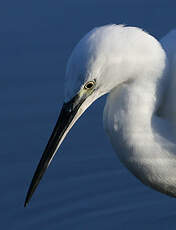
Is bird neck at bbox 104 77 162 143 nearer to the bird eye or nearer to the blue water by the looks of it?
the bird eye

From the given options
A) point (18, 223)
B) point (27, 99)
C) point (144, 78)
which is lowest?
point (18, 223)

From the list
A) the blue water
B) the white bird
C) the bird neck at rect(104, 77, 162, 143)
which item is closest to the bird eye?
the white bird

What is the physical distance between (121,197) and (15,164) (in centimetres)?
79

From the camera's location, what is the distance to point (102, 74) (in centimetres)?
346

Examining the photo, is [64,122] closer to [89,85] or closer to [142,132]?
[89,85]

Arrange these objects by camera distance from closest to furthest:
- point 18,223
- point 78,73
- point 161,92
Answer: point 78,73, point 161,92, point 18,223

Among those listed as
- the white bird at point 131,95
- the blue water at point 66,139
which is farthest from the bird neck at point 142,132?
the blue water at point 66,139

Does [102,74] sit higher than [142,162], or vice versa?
[102,74]

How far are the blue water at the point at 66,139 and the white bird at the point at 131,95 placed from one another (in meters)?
1.16

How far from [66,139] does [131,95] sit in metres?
1.95

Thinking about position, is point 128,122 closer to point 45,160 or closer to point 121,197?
point 45,160

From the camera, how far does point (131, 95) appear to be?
11.8 feet

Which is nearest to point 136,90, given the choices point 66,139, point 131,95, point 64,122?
point 131,95

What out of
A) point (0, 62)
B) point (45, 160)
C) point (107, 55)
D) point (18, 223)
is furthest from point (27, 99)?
point (107, 55)
